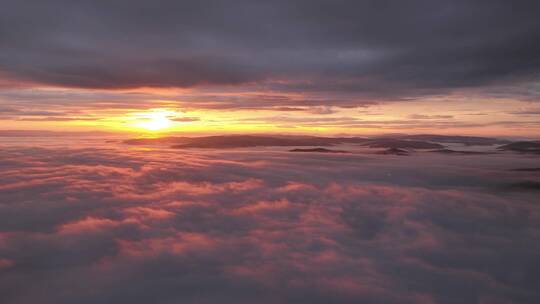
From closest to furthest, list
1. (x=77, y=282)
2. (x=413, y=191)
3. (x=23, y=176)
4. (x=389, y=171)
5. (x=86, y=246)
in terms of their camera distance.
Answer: (x=77, y=282)
(x=86, y=246)
(x=23, y=176)
(x=413, y=191)
(x=389, y=171)

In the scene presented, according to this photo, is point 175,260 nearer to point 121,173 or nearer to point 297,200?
point 297,200

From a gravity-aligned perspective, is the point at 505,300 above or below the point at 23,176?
below

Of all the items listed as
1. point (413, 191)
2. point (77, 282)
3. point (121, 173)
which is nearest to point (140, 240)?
point (77, 282)

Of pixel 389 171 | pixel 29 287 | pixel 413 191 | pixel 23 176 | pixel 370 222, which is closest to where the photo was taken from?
pixel 29 287

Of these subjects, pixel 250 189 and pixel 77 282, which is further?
pixel 250 189

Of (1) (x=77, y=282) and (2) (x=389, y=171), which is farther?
(2) (x=389, y=171)

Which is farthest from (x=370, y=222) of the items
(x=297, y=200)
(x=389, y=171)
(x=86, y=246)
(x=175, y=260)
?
(x=389, y=171)

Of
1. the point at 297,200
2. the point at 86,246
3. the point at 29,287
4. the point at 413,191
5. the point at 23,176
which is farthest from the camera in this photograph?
the point at 413,191

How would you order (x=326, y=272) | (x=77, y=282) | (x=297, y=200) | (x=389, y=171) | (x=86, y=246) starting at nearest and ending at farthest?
(x=77, y=282) < (x=326, y=272) < (x=86, y=246) < (x=297, y=200) < (x=389, y=171)

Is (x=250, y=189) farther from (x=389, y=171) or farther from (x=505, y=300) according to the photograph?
(x=389, y=171)
